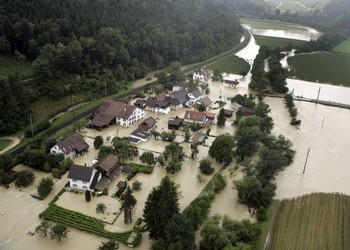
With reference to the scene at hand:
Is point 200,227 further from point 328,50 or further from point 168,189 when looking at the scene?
point 328,50

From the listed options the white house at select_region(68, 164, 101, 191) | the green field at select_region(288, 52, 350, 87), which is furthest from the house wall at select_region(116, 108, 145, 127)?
the green field at select_region(288, 52, 350, 87)

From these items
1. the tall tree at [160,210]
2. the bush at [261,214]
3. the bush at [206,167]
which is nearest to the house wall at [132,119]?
the bush at [206,167]

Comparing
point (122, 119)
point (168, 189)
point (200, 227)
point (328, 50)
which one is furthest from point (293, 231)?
point (328, 50)

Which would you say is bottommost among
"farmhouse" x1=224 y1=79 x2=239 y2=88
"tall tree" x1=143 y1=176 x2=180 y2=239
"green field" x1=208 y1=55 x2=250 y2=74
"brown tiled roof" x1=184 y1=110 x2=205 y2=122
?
"green field" x1=208 y1=55 x2=250 y2=74

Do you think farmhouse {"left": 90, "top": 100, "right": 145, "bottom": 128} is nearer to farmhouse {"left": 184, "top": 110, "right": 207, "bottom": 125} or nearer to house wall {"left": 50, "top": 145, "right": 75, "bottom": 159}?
farmhouse {"left": 184, "top": 110, "right": 207, "bottom": 125}

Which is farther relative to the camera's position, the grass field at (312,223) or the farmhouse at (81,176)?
the farmhouse at (81,176)

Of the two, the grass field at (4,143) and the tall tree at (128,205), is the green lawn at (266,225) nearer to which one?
the tall tree at (128,205)
